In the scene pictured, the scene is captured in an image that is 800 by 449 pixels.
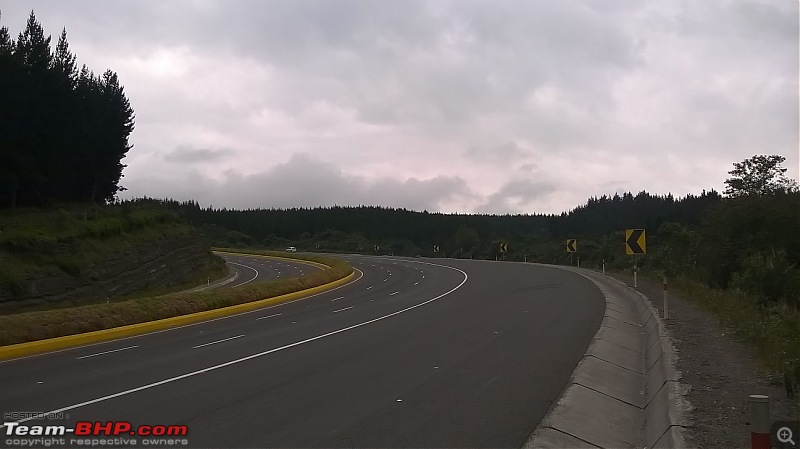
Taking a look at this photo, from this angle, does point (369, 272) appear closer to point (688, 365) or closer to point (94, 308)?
point (94, 308)

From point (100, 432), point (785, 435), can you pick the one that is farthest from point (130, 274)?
point (785, 435)

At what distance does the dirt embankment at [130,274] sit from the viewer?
3678 cm

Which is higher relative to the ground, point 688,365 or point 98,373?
point 688,365

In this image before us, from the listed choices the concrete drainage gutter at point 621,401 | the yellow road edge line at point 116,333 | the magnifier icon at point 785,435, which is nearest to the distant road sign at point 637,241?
the concrete drainage gutter at point 621,401

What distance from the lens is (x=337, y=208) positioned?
7594 inches

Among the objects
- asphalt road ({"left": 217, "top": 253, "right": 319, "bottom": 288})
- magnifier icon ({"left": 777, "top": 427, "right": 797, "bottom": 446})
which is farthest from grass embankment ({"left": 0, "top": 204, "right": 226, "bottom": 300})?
magnifier icon ({"left": 777, "top": 427, "right": 797, "bottom": 446})

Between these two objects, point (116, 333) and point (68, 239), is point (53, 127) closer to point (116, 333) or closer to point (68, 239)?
point (68, 239)

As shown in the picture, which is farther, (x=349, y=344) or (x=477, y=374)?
(x=349, y=344)

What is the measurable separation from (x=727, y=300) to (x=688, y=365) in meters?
11.2

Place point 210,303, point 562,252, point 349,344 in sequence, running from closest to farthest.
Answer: point 349,344 < point 210,303 < point 562,252

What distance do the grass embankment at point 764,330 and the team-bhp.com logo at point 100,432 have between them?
7.33m

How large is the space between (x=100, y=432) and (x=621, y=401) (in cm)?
662

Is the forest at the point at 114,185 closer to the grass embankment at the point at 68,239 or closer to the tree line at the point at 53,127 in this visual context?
the tree line at the point at 53,127

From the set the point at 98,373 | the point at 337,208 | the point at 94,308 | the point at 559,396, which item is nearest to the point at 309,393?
the point at 559,396
